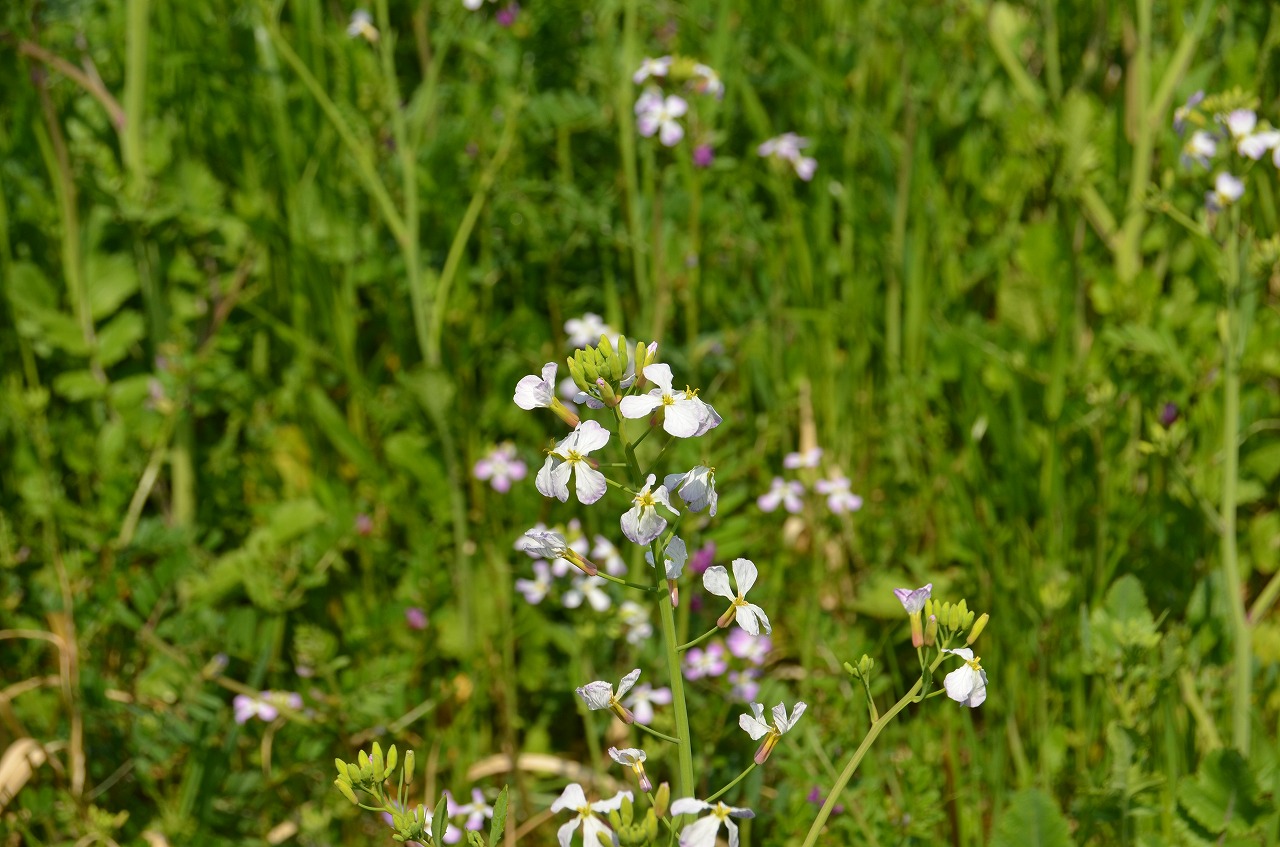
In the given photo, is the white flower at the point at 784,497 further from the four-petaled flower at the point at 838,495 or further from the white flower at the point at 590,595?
the white flower at the point at 590,595

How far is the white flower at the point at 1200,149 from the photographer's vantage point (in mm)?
2309

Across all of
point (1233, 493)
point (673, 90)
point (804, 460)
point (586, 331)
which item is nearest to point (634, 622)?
point (804, 460)

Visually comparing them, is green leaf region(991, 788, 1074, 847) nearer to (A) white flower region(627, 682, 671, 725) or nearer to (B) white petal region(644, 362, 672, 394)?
(A) white flower region(627, 682, 671, 725)

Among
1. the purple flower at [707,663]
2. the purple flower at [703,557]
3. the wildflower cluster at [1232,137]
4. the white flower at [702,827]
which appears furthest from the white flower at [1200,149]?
the white flower at [702,827]

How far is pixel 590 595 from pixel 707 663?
0.30m

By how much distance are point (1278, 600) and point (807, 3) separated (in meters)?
2.19

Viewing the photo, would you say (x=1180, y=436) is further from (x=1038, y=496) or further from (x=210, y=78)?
(x=210, y=78)

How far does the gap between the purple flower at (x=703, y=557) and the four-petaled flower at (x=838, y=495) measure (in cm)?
32

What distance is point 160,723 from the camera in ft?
7.90

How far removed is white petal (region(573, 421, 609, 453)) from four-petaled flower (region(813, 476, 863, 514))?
5.57 feet

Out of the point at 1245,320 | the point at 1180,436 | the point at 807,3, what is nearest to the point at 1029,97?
the point at 807,3

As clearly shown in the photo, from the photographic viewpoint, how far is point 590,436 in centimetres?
122

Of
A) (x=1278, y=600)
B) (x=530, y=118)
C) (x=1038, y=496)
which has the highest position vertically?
(x=530, y=118)

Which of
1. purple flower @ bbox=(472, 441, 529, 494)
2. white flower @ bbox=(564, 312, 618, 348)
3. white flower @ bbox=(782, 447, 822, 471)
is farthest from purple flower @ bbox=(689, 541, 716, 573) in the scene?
white flower @ bbox=(564, 312, 618, 348)
